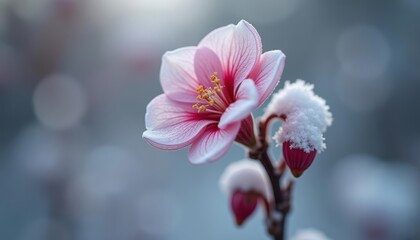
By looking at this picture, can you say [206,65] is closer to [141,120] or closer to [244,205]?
[244,205]

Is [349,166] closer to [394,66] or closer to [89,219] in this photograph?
[394,66]

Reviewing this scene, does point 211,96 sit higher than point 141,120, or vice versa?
point 141,120

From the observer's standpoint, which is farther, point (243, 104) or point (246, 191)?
point (246, 191)

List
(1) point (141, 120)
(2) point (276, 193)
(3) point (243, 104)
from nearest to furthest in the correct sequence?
(3) point (243, 104), (2) point (276, 193), (1) point (141, 120)

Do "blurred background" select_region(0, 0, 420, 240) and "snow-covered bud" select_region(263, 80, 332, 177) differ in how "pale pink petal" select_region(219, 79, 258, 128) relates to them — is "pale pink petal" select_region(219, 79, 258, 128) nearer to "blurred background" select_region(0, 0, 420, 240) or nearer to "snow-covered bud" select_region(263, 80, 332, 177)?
"snow-covered bud" select_region(263, 80, 332, 177)

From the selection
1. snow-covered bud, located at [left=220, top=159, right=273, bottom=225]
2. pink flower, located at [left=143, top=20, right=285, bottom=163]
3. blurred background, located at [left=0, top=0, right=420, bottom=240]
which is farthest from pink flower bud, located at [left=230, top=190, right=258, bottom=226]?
blurred background, located at [left=0, top=0, right=420, bottom=240]

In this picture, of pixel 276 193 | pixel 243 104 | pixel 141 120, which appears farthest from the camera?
pixel 141 120

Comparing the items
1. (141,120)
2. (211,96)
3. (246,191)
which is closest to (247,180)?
(246,191)
